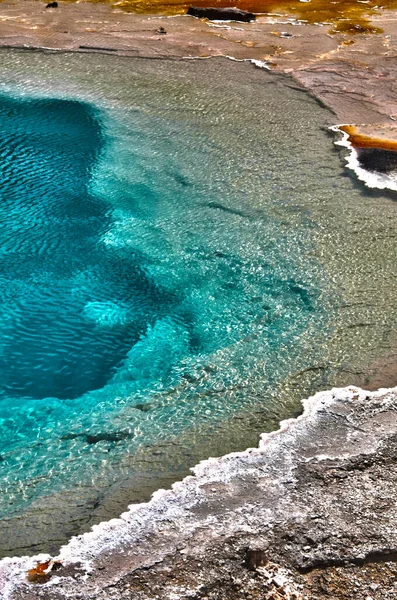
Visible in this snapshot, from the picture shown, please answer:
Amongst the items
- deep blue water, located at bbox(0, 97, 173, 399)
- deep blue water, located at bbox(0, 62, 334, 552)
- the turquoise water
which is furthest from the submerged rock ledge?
deep blue water, located at bbox(0, 97, 173, 399)

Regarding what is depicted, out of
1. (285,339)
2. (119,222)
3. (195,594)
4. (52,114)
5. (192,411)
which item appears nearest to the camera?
(195,594)

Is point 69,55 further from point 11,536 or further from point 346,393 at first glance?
point 11,536

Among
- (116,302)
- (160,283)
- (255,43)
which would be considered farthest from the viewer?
(255,43)

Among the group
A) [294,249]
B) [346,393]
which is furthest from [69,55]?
[346,393]

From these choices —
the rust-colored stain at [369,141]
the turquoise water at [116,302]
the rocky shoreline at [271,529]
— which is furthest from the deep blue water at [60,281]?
the rust-colored stain at [369,141]

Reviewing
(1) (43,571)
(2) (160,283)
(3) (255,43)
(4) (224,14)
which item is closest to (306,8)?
(4) (224,14)

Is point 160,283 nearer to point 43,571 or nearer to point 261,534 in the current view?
point 261,534

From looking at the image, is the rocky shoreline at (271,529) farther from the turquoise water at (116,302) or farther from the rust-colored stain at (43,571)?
the turquoise water at (116,302)
